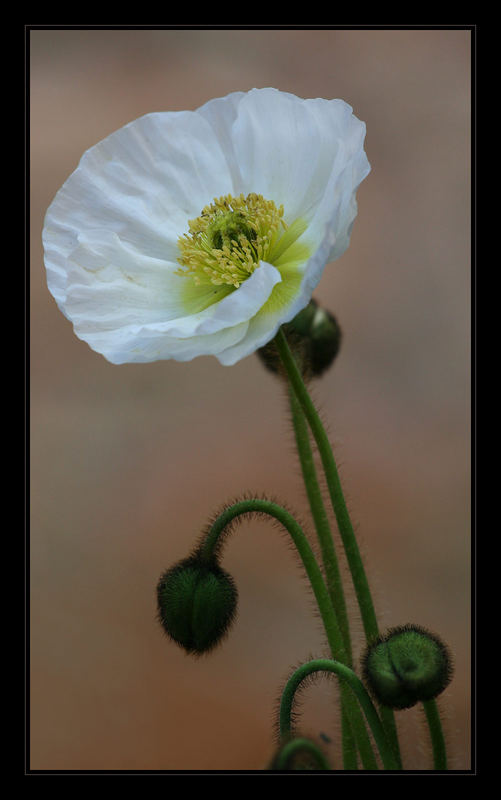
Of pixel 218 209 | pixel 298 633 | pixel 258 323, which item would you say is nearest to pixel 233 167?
pixel 218 209

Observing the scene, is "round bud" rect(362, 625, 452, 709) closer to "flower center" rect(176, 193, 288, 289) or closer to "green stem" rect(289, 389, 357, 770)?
"green stem" rect(289, 389, 357, 770)

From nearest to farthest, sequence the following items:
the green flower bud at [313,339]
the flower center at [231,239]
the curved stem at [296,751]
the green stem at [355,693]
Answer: the curved stem at [296,751]
the green stem at [355,693]
the flower center at [231,239]
the green flower bud at [313,339]

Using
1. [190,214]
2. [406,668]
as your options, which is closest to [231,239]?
[190,214]

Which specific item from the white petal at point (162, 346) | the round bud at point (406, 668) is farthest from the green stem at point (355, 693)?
the white petal at point (162, 346)

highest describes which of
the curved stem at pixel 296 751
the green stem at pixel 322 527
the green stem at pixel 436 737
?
the green stem at pixel 322 527

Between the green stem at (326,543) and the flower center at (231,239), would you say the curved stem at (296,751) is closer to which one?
the green stem at (326,543)

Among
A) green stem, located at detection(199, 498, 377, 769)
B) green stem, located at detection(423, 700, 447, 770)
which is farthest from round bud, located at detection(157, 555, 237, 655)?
green stem, located at detection(423, 700, 447, 770)
